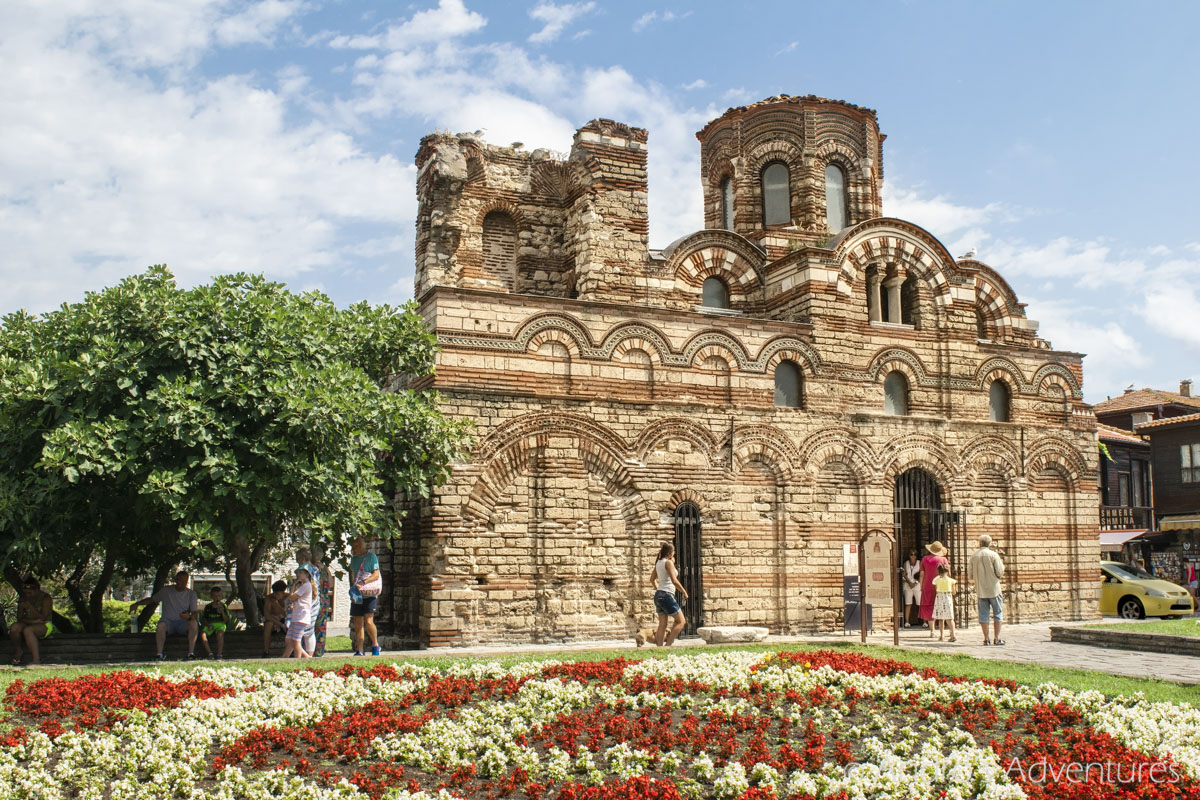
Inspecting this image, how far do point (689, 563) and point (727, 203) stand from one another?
941 cm

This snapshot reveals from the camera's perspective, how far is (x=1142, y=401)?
3603 centimetres

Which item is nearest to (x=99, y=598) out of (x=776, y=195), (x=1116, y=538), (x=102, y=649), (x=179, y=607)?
(x=102, y=649)

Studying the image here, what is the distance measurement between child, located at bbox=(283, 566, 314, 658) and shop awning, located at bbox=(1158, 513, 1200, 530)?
26500 millimetres

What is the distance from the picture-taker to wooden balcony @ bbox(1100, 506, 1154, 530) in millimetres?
31094

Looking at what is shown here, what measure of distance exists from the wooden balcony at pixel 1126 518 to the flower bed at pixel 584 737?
25079mm

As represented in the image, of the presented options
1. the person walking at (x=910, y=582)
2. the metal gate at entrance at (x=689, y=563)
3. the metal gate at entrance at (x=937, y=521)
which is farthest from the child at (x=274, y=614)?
the metal gate at entrance at (x=937, y=521)

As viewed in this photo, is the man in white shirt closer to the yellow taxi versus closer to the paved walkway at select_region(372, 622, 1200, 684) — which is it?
the paved walkway at select_region(372, 622, 1200, 684)

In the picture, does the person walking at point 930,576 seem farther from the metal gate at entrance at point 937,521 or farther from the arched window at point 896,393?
the arched window at point 896,393

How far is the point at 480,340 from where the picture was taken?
46.3 ft

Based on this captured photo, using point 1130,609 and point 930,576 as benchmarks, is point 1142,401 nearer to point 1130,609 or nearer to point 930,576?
point 1130,609

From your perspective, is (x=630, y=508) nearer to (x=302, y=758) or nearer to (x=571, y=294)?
(x=571, y=294)

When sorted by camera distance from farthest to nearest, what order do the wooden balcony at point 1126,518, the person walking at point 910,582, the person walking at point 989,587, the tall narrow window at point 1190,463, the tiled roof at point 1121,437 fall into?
the tiled roof at point 1121,437, the wooden balcony at point 1126,518, the tall narrow window at point 1190,463, the person walking at point 910,582, the person walking at point 989,587

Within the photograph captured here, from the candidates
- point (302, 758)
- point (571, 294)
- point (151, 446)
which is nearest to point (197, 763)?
point (302, 758)

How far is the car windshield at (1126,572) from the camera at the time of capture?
20500 mm
